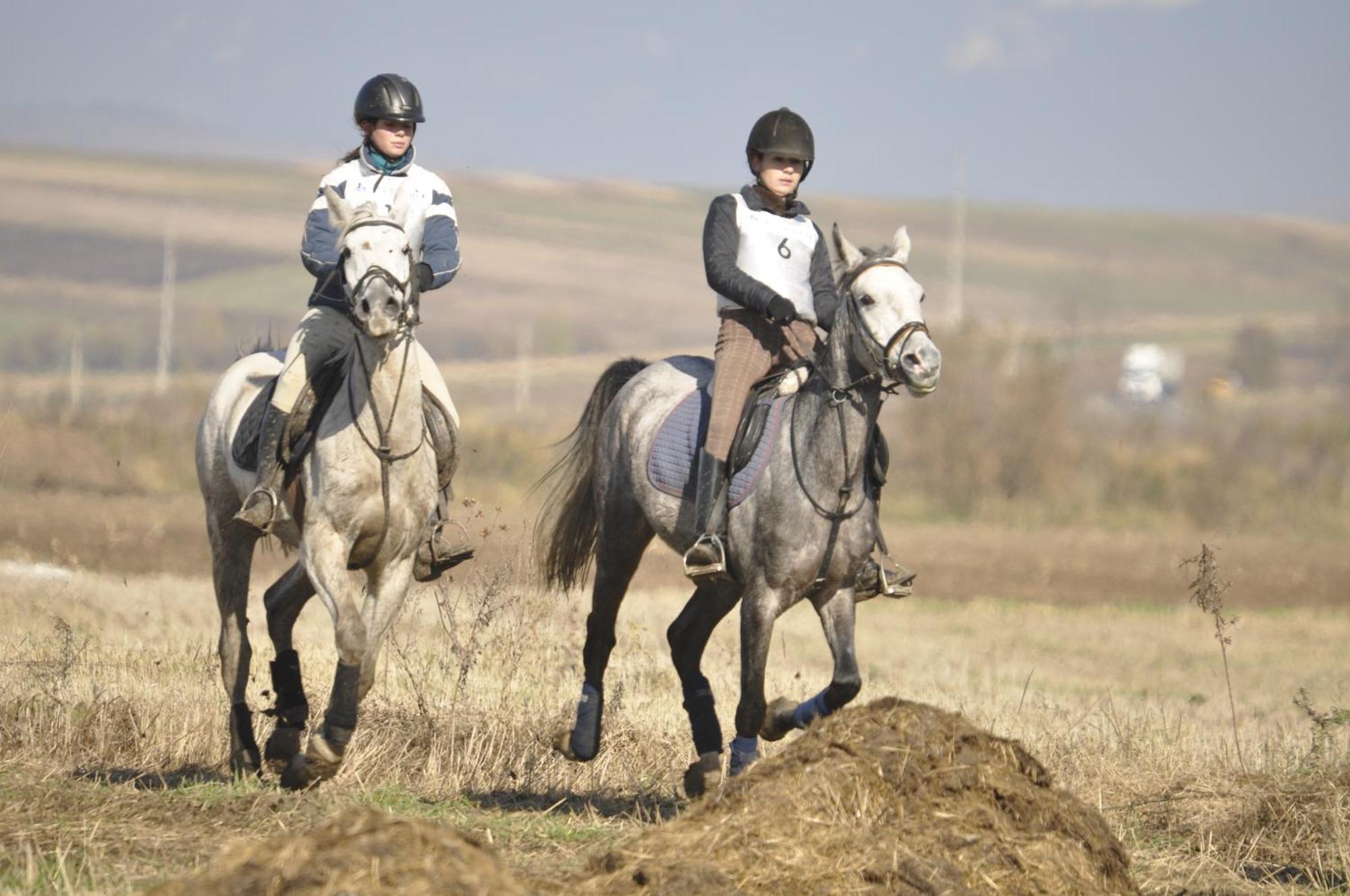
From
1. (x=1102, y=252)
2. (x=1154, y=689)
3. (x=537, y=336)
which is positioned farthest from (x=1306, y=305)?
(x=1154, y=689)

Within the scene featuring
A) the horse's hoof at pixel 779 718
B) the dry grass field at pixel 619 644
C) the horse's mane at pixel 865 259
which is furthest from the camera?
the horse's hoof at pixel 779 718

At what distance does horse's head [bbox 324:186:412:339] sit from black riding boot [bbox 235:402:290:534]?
0.98 meters

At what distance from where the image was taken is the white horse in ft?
26.7

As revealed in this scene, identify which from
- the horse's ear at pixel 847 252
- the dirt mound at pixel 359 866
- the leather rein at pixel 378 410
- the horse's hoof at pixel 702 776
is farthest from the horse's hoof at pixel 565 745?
the dirt mound at pixel 359 866

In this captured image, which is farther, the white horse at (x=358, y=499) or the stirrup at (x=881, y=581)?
the stirrup at (x=881, y=581)

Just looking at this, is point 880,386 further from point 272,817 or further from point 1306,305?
point 1306,305

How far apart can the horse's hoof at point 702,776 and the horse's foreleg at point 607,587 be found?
2.92 ft

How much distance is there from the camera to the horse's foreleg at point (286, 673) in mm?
8555

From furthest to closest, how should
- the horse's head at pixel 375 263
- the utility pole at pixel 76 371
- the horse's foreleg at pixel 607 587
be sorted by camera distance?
the utility pole at pixel 76 371
the horse's foreleg at pixel 607 587
the horse's head at pixel 375 263

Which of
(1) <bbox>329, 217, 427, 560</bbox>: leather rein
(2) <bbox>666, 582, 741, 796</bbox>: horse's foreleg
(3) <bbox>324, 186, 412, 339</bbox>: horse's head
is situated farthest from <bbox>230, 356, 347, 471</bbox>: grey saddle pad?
(2) <bbox>666, 582, 741, 796</bbox>: horse's foreleg

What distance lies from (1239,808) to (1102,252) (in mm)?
131959

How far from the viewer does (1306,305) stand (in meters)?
127

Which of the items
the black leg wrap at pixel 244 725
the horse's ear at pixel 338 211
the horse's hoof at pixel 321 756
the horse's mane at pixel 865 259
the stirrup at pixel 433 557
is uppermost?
the horse's ear at pixel 338 211

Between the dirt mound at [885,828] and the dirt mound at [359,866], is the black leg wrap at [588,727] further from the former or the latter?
the dirt mound at [359,866]
